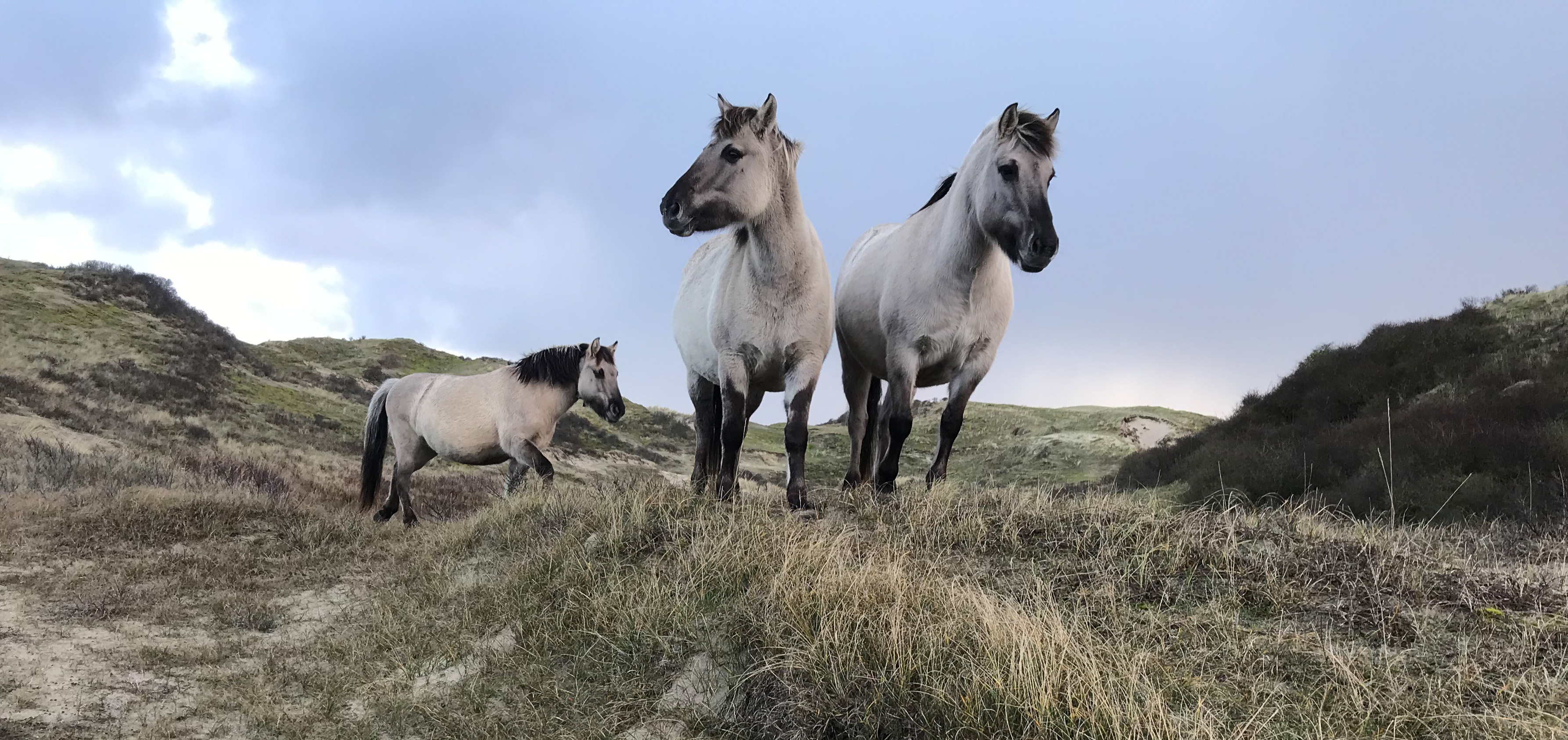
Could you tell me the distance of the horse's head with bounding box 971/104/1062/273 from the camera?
5078 millimetres

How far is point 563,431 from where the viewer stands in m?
26.8

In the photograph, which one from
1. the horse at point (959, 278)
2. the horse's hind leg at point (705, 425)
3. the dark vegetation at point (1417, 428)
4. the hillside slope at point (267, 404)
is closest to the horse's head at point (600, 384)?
the horse's hind leg at point (705, 425)

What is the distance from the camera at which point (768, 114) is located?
555 centimetres

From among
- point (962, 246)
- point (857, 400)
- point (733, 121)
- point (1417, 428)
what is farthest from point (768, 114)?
point (1417, 428)

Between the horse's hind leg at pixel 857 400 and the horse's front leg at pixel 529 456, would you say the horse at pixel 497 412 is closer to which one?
the horse's front leg at pixel 529 456

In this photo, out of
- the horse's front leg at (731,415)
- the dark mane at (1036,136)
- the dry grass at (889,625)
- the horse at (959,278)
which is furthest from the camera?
the horse's front leg at (731,415)

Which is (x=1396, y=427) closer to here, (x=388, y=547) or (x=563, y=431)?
(x=388, y=547)

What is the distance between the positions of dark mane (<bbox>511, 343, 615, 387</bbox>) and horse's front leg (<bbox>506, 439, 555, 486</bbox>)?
2.93 feet

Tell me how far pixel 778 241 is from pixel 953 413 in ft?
5.88

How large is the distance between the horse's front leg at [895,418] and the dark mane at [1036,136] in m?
1.70

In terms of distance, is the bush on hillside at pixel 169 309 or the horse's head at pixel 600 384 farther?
the bush on hillside at pixel 169 309

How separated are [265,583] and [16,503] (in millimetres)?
4126

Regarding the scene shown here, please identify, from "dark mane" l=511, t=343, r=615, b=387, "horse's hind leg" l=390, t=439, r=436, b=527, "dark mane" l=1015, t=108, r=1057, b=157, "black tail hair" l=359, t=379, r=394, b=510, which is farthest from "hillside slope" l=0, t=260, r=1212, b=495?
"dark mane" l=1015, t=108, r=1057, b=157

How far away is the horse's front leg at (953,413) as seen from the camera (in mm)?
5906
